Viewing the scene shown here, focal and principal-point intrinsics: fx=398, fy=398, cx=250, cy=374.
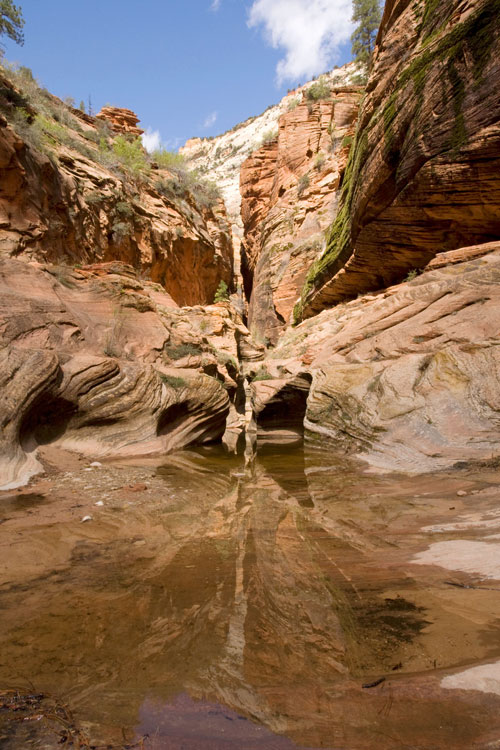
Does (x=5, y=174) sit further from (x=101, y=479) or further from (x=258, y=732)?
(x=258, y=732)

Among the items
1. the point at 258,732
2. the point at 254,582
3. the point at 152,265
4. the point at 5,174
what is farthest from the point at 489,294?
the point at 152,265

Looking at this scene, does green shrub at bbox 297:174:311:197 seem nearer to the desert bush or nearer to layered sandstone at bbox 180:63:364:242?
the desert bush

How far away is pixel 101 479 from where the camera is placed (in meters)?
5.55

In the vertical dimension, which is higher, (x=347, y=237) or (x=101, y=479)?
(x=347, y=237)

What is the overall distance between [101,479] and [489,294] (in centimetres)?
847

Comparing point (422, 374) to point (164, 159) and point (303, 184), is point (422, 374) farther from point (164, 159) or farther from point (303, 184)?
point (164, 159)

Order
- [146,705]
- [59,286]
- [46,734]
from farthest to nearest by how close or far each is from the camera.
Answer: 1. [59,286]
2. [146,705]
3. [46,734]

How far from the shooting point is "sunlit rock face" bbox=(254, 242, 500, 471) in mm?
6305

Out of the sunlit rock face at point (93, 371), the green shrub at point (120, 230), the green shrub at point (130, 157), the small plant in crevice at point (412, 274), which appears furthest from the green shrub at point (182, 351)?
the green shrub at point (130, 157)

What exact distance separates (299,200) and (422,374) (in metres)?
22.1

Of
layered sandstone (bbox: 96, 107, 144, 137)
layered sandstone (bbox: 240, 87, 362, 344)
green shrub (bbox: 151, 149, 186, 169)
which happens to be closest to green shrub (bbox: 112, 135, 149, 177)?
green shrub (bbox: 151, 149, 186, 169)

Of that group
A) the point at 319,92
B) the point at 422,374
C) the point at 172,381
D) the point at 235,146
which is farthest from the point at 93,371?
the point at 235,146

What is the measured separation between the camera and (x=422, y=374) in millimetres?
7770

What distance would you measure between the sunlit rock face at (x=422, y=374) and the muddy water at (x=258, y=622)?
→ 2.23 metres
